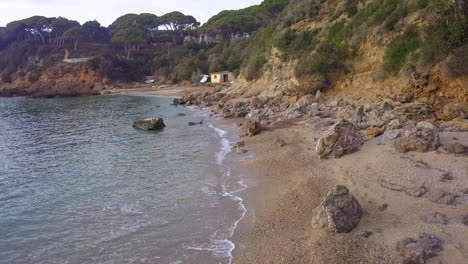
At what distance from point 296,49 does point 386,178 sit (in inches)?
1077

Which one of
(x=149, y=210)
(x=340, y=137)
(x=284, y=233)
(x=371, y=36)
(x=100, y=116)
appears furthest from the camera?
(x=100, y=116)

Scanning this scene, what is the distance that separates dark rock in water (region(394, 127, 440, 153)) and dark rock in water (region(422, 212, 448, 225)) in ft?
14.7

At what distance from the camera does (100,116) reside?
141ft

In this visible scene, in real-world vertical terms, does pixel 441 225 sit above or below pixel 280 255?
above

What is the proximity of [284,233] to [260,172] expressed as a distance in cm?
611

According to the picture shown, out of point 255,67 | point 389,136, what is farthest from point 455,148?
point 255,67

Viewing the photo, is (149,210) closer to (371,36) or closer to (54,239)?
(54,239)

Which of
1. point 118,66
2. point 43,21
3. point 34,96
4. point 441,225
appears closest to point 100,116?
point 441,225

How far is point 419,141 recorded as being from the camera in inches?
520

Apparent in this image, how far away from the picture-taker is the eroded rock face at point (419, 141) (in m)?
13.0

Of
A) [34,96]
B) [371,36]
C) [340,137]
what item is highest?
[371,36]

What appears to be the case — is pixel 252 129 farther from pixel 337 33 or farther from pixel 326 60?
pixel 337 33

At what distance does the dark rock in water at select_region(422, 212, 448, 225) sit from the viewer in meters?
8.71

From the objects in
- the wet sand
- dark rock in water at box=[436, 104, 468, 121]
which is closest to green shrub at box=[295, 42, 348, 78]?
dark rock in water at box=[436, 104, 468, 121]
